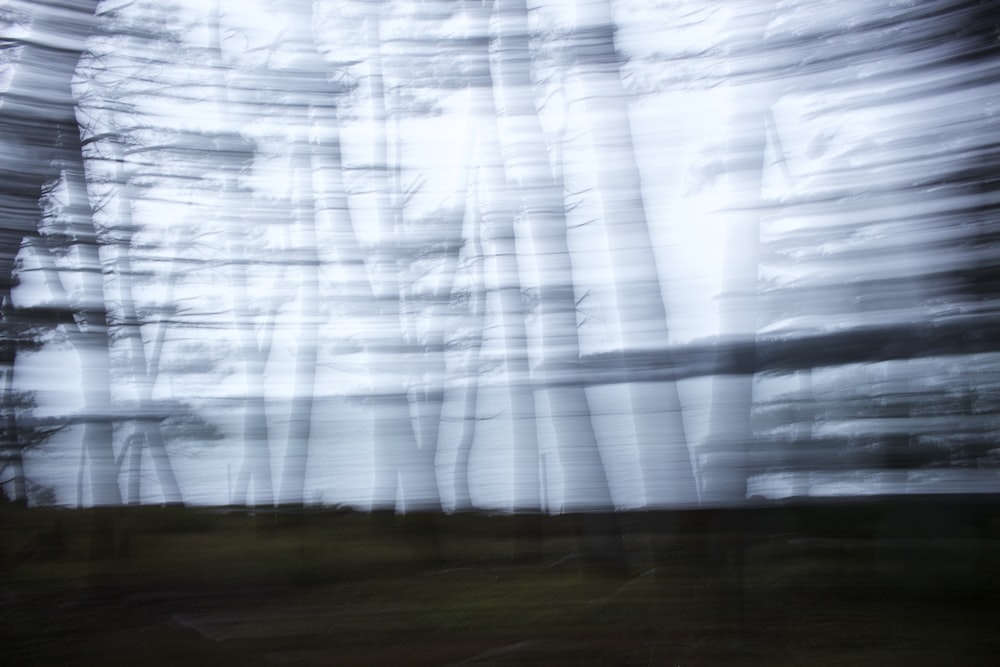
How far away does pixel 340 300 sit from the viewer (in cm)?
141

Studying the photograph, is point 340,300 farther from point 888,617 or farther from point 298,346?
point 888,617

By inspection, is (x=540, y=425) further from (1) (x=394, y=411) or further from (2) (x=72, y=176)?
(2) (x=72, y=176)

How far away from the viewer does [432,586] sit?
4.34 ft

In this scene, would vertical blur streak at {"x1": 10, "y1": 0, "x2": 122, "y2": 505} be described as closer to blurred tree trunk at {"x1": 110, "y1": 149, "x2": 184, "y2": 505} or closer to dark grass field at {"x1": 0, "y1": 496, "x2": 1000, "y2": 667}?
blurred tree trunk at {"x1": 110, "y1": 149, "x2": 184, "y2": 505}

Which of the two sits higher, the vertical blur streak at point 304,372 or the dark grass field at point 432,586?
the vertical blur streak at point 304,372

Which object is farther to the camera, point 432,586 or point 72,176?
point 72,176

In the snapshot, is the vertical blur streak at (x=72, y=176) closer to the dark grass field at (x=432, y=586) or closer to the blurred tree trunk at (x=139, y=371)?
the blurred tree trunk at (x=139, y=371)

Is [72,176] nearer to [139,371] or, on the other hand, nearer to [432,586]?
[139,371]

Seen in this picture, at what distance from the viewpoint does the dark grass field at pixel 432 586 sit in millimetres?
1248

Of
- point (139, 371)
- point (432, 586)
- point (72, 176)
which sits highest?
point (72, 176)

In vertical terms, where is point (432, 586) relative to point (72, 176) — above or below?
below

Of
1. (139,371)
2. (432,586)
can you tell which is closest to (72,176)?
(139,371)

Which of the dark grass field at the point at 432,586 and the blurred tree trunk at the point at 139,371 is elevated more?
the blurred tree trunk at the point at 139,371

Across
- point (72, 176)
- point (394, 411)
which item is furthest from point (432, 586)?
Answer: point (72, 176)
